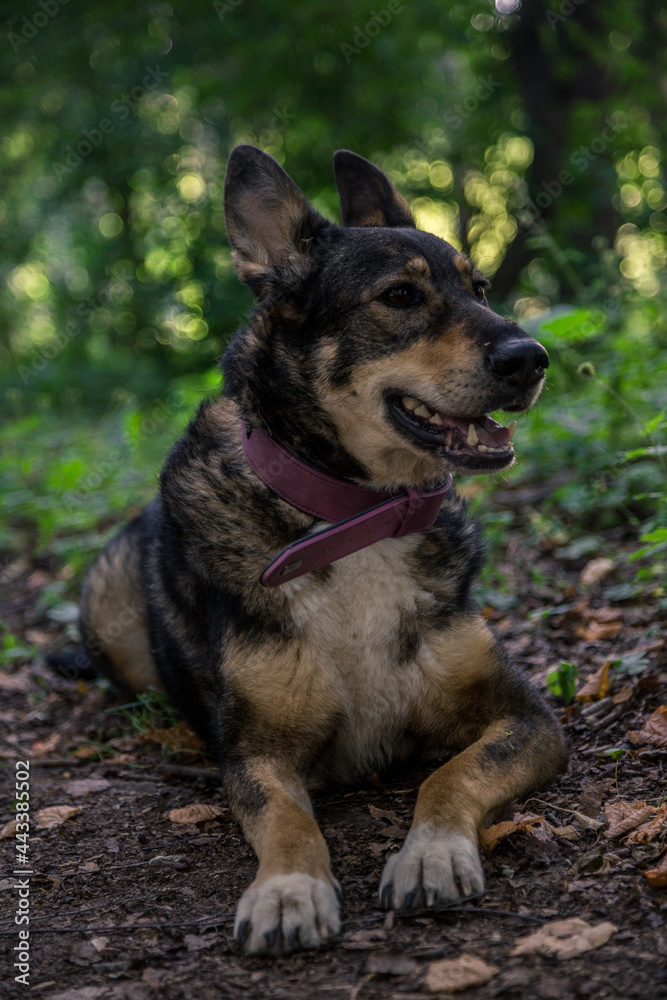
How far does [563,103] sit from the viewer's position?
10.6 m

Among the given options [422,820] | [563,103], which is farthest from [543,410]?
[563,103]

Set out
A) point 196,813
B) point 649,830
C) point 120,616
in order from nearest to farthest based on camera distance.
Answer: point 649,830 → point 196,813 → point 120,616

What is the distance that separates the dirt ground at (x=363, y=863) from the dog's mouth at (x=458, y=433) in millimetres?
1216

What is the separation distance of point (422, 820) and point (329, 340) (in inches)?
67.5

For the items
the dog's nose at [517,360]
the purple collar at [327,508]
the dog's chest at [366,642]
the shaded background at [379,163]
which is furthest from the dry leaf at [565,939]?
the shaded background at [379,163]

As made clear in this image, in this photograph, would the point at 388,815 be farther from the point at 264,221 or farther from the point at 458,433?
the point at 264,221

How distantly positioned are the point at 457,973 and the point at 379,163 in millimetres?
11730

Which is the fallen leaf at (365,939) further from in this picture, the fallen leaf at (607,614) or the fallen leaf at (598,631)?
the fallen leaf at (607,614)

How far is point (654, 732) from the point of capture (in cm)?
324

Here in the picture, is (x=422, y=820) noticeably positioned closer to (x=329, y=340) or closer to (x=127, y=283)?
(x=329, y=340)

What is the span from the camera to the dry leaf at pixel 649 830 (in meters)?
2.55

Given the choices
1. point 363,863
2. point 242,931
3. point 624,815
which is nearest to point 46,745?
point 363,863

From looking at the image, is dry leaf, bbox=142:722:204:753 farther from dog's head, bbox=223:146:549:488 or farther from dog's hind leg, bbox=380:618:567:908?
dog's head, bbox=223:146:549:488

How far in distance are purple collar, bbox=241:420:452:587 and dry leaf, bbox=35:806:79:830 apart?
4.68 ft
